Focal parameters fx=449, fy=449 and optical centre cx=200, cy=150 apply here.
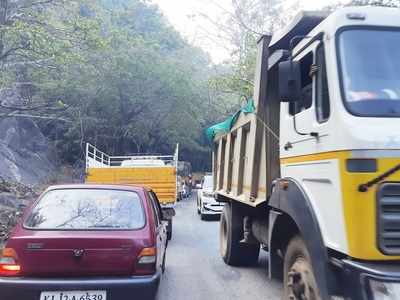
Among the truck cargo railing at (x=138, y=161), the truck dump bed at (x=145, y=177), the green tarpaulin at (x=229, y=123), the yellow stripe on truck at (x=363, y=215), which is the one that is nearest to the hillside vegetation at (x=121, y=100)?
the truck cargo railing at (x=138, y=161)

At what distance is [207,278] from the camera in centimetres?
688

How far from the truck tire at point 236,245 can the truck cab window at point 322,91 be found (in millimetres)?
4210

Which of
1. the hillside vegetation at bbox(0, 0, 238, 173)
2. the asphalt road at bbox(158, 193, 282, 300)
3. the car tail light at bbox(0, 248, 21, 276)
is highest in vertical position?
the hillside vegetation at bbox(0, 0, 238, 173)

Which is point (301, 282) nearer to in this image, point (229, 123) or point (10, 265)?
point (10, 265)

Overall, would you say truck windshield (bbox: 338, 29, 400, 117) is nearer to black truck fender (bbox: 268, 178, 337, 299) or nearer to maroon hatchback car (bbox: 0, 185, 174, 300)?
black truck fender (bbox: 268, 178, 337, 299)

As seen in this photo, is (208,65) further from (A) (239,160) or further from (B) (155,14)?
(A) (239,160)

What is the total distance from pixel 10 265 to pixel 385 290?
322cm

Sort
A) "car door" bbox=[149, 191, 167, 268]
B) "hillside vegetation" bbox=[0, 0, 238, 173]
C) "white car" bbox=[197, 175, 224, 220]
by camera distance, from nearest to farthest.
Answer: "car door" bbox=[149, 191, 167, 268] → "white car" bbox=[197, 175, 224, 220] → "hillside vegetation" bbox=[0, 0, 238, 173]

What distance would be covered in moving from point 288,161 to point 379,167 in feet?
4.42

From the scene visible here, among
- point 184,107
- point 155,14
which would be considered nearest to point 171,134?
point 184,107

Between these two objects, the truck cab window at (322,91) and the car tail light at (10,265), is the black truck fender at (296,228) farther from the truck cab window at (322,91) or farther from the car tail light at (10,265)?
the car tail light at (10,265)

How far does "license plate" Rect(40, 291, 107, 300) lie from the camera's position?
13.1ft

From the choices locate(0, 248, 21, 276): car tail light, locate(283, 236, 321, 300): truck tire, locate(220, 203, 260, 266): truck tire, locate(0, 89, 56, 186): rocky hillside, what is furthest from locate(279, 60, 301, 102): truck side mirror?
Result: locate(0, 89, 56, 186): rocky hillside

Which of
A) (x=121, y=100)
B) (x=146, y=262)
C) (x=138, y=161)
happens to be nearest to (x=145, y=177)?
(x=138, y=161)
